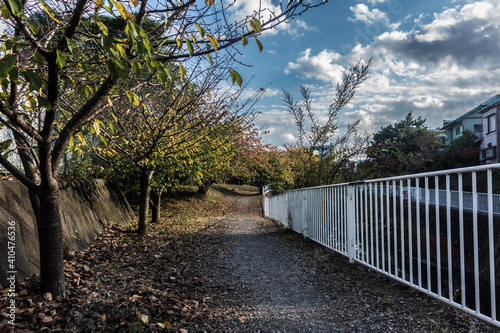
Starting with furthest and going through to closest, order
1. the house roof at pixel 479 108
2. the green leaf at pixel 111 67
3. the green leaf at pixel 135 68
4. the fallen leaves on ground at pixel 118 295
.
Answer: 1. the house roof at pixel 479 108
2. the fallen leaves on ground at pixel 118 295
3. the green leaf at pixel 135 68
4. the green leaf at pixel 111 67

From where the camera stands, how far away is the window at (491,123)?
2351 cm

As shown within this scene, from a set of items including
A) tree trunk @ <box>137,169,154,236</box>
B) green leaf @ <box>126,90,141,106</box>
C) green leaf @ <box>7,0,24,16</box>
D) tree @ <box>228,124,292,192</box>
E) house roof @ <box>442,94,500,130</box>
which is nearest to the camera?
green leaf @ <box>7,0,24,16</box>

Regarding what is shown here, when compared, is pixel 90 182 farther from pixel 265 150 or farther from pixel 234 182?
pixel 234 182

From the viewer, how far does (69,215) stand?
18.9ft

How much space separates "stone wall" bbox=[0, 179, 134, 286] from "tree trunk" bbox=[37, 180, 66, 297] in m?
0.65

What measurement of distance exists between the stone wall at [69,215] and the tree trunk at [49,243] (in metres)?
0.65

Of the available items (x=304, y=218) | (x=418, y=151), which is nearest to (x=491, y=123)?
(x=418, y=151)

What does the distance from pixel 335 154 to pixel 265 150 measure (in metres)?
14.0

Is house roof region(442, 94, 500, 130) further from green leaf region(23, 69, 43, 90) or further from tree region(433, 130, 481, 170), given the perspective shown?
green leaf region(23, 69, 43, 90)

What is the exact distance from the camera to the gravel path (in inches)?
108

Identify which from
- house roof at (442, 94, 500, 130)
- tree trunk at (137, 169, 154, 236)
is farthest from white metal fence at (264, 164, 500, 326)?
house roof at (442, 94, 500, 130)

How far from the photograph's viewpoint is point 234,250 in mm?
6246

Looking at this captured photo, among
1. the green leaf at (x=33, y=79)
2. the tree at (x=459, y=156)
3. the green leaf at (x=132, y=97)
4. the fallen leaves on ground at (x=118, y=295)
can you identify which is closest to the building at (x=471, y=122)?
the tree at (x=459, y=156)

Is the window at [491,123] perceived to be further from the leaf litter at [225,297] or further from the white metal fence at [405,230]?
the leaf litter at [225,297]
